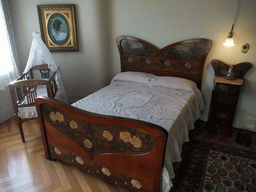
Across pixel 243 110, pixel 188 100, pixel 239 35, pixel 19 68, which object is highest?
pixel 239 35

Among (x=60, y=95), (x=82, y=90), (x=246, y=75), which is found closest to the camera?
(x=246, y=75)

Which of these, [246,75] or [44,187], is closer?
[44,187]

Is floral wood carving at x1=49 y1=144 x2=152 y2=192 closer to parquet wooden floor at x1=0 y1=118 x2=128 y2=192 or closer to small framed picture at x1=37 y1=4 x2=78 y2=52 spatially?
parquet wooden floor at x1=0 y1=118 x2=128 y2=192

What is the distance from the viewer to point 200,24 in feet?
9.15

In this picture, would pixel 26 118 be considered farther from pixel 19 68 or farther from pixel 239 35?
pixel 239 35

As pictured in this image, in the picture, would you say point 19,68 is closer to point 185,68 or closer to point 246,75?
point 185,68

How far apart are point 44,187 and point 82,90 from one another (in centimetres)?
220

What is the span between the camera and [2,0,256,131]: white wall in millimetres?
2623

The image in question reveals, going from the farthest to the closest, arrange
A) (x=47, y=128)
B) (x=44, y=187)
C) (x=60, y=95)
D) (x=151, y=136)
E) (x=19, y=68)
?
(x=19, y=68), (x=60, y=95), (x=47, y=128), (x=44, y=187), (x=151, y=136)

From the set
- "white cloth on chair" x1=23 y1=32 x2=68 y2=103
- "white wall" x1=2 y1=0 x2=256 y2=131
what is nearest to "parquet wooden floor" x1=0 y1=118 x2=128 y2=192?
"white cloth on chair" x1=23 y1=32 x2=68 y2=103

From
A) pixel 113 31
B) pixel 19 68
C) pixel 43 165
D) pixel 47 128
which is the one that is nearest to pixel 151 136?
pixel 47 128

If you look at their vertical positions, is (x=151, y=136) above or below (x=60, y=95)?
above

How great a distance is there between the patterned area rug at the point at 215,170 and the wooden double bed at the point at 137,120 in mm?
343

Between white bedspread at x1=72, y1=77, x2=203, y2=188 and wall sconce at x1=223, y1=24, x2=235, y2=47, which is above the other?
wall sconce at x1=223, y1=24, x2=235, y2=47
